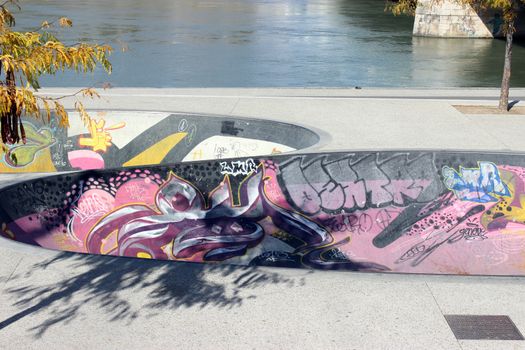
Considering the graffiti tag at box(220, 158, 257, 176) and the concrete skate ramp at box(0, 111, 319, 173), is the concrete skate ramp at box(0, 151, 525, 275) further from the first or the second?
the concrete skate ramp at box(0, 111, 319, 173)

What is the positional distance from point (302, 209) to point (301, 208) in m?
0.03

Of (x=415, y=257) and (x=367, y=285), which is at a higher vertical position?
(x=367, y=285)

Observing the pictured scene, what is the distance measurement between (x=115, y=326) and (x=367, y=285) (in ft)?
10.5

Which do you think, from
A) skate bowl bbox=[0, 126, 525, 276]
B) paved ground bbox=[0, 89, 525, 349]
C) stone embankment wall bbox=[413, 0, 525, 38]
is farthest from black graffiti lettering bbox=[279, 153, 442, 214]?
stone embankment wall bbox=[413, 0, 525, 38]

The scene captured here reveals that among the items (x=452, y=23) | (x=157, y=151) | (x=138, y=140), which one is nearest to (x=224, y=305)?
(x=157, y=151)

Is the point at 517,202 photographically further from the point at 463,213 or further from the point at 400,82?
the point at 400,82

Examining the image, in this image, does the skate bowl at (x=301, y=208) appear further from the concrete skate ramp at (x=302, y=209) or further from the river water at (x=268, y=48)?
the river water at (x=268, y=48)

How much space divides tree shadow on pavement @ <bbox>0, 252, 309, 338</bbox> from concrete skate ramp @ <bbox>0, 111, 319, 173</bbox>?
32.5 ft

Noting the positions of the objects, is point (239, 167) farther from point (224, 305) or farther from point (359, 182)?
point (224, 305)

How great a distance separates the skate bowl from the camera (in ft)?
46.6

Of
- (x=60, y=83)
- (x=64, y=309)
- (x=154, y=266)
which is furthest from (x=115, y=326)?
(x=60, y=83)

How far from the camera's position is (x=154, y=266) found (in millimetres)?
9453

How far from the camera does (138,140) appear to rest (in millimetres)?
19922

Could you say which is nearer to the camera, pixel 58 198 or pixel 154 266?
pixel 154 266
